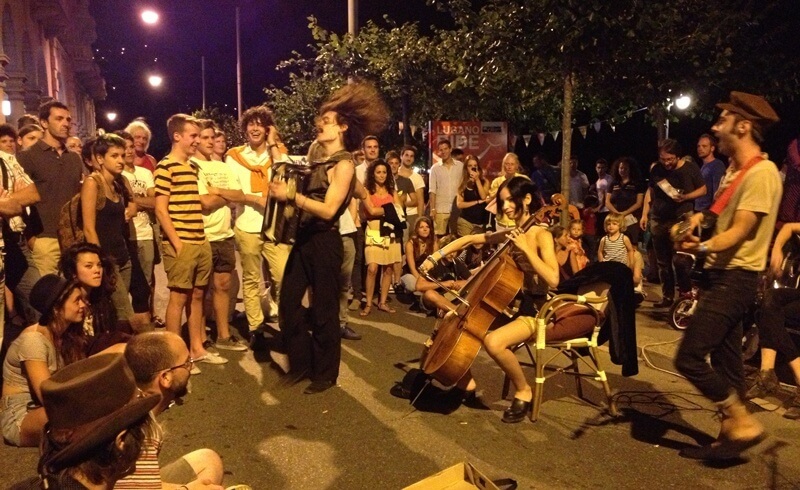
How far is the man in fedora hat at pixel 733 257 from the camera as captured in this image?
3.92 meters

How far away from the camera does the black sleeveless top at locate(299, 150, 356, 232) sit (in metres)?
5.04

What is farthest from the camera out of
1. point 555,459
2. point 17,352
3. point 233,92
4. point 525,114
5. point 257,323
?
point 233,92

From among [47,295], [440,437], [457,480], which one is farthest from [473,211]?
[457,480]

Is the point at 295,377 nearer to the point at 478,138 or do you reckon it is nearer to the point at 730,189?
the point at 730,189

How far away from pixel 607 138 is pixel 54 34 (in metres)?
14.4

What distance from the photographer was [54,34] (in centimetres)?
1861

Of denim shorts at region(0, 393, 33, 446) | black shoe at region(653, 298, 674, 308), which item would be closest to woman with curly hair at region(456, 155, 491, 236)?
black shoe at region(653, 298, 674, 308)

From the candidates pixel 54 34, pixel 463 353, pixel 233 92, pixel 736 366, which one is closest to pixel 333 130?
pixel 463 353

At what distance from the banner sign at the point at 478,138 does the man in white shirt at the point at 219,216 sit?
274 inches

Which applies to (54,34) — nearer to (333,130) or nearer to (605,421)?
(333,130)

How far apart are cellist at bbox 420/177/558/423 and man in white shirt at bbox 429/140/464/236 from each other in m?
4.71

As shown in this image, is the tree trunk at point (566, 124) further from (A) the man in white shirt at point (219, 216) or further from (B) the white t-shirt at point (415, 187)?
(A) the man in white shirt at point (219, 216)

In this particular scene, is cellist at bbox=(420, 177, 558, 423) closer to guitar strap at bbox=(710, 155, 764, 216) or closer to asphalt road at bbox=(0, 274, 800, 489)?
asphalt road at bbox=(0, 274, 800, 489)

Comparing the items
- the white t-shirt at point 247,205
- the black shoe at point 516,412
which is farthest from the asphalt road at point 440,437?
the white t-shirt at point 247,205
